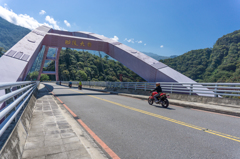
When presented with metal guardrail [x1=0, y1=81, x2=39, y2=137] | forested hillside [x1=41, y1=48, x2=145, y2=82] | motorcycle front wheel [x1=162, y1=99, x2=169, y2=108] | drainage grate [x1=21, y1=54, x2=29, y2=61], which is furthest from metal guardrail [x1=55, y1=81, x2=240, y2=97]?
forested hillside [x1=41, y1=48, x2=145, y2=82]

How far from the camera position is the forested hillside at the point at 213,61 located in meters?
72.2

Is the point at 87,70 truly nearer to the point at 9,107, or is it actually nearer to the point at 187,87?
the point at 187,87

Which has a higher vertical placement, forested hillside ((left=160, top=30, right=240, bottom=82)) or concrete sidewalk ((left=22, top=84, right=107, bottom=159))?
forested hillside ((left=160, top=30, right=240, bottom=82))

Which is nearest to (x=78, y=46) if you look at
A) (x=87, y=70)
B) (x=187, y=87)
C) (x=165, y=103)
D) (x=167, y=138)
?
(x=187, y=87)

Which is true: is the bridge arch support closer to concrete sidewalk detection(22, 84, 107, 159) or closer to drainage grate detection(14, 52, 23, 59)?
drainage grate detection(14, 52, 23, 59)

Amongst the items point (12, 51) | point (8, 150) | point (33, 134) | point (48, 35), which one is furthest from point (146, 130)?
point (48, 35)

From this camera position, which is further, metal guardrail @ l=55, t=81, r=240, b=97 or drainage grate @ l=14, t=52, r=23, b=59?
drainage grate @ l=14, t=52, r=23, b=59

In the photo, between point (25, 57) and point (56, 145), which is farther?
point (25, 57)

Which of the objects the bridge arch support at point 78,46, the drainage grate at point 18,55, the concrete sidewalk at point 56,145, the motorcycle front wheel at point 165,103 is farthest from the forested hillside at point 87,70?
the concrete sidewalk at point 56,145

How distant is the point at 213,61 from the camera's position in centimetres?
8725

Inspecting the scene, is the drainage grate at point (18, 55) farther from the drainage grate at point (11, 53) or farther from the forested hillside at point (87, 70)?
the forested hillside at point (87, 70)

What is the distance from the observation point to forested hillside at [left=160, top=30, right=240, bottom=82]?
7219cm

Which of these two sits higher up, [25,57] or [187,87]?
[25,57]

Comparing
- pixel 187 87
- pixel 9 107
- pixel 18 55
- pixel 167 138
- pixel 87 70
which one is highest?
pixel 87 70
